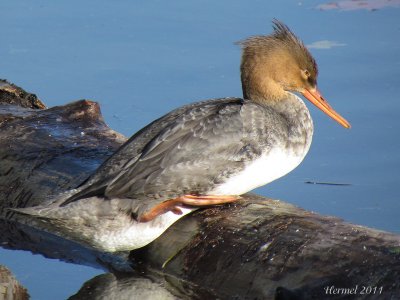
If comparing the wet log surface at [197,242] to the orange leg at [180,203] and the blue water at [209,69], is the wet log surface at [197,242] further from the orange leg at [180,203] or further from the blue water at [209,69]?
the blue water at [209,69]

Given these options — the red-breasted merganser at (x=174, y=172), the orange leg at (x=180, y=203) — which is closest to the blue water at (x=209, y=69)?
the red-breasted merganser at (x=174, y=172)

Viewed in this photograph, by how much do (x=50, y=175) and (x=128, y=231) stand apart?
965mm

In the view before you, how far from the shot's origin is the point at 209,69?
8.41 meters

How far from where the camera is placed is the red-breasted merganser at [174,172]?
5406mm

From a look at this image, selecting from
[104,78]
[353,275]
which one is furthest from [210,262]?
[104,78]

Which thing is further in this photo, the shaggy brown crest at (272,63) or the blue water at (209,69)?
the blue water at (209,69)

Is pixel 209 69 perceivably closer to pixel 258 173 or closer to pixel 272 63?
pixel 272 63

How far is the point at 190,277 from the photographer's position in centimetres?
529

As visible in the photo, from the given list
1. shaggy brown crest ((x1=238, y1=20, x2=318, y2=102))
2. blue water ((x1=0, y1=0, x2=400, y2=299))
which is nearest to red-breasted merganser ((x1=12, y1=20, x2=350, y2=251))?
shaggy brown crest ((x1=238, y1=20, x2=318, y2=102))

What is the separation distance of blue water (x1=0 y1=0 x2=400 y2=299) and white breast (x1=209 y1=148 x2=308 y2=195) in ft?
3.36

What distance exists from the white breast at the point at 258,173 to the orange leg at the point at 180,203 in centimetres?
6

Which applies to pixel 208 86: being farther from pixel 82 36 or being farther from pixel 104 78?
pixel 82 36

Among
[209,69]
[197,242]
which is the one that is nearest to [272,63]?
[197,242]

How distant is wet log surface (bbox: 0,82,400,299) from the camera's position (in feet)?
15.3
